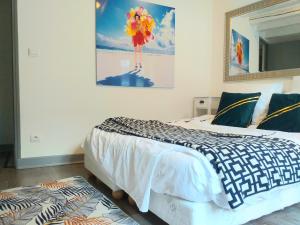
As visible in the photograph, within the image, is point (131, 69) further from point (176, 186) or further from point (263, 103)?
point (176, 186)

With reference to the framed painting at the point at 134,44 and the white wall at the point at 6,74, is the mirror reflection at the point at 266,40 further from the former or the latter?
the white wall at the point at 6,74

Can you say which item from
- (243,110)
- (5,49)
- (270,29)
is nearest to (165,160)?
(243,110)

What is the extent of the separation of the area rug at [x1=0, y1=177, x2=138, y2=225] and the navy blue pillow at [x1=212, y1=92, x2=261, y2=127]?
1.61 metres

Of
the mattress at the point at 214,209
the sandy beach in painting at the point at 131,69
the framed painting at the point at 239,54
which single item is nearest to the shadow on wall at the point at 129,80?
the sandy beach in painting at the point at 131,69

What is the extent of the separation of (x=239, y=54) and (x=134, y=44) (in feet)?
5.00

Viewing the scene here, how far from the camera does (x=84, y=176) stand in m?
2.92

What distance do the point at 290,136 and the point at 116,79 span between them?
2.26 meters

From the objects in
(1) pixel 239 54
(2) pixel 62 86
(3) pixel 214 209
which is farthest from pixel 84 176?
(1) pixel 239 54

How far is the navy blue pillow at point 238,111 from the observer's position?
9.93ft

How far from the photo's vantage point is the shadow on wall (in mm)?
3679

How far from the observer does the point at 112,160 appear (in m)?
2.19

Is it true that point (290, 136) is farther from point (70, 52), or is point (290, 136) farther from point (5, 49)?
point (5, 49)

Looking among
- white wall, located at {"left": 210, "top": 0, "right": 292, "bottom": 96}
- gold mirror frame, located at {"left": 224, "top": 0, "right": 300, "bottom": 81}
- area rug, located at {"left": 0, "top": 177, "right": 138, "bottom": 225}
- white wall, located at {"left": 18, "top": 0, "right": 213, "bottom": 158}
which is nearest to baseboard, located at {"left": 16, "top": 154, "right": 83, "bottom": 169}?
white wall, located at {"left": 18, "top": 0, "right": 213, "bottom": 158}

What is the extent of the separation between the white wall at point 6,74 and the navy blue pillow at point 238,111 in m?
3.24
